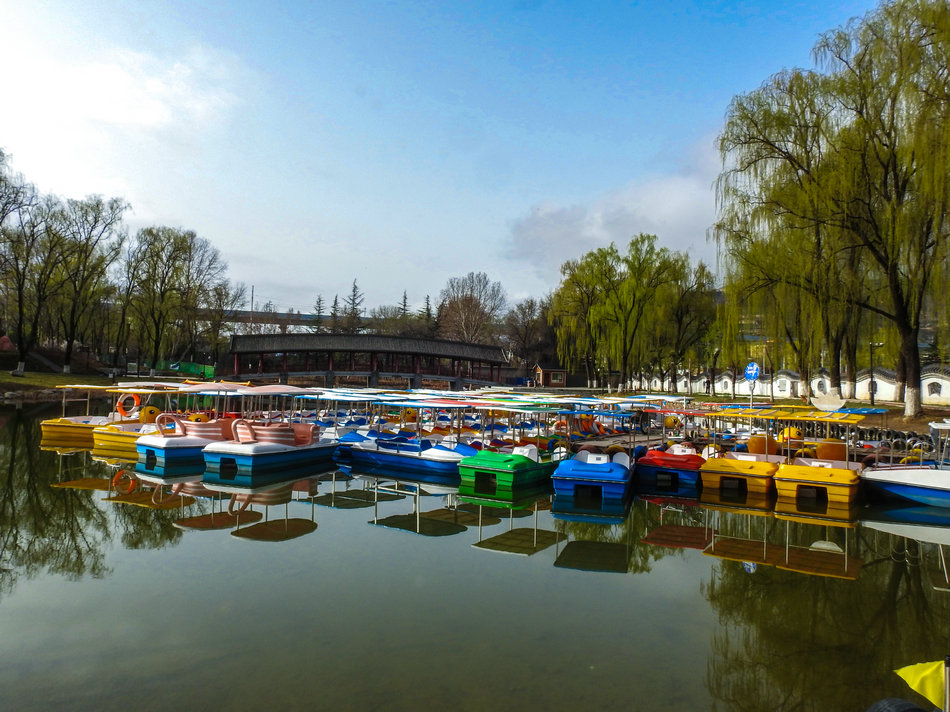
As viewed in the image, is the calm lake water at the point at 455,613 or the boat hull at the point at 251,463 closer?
the calm lake water at the point at 455,613

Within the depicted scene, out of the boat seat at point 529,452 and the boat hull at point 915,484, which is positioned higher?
the boat seat at point 529,452

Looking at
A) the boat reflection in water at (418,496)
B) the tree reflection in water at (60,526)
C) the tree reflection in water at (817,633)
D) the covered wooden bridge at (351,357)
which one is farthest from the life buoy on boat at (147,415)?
the covered wooden bridge at (351,357)

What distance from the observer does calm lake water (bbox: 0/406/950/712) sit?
20.7 ft

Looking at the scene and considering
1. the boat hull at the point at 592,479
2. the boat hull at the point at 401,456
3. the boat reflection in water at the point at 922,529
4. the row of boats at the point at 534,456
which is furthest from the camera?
the boat hull at the point at 401,456

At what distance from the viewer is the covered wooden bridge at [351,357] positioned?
54875 mm

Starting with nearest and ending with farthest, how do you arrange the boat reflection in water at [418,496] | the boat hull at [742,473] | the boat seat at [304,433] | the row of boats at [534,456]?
1. the boat reflection in water at [418,496]
2. the row of boats at [534,456]
3. the boat hull at [742,473]
4. the boat seat at [304,433]

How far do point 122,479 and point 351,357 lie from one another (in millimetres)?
39741

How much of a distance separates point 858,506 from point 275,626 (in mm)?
15174

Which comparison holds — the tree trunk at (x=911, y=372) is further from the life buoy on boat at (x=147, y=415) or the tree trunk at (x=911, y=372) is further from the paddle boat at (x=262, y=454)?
the life buoy on boat at (x=147, y=415)

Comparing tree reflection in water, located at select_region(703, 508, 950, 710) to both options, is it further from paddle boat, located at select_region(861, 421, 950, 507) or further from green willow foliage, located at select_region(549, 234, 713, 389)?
green willow foliage, located at select_region(549, 234, 713, 389)

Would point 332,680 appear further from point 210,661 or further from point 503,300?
point 503,300

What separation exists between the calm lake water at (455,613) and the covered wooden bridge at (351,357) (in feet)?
136

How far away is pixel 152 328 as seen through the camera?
58656 millimetres

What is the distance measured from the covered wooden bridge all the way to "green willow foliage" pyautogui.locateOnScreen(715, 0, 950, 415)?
34.6 m
